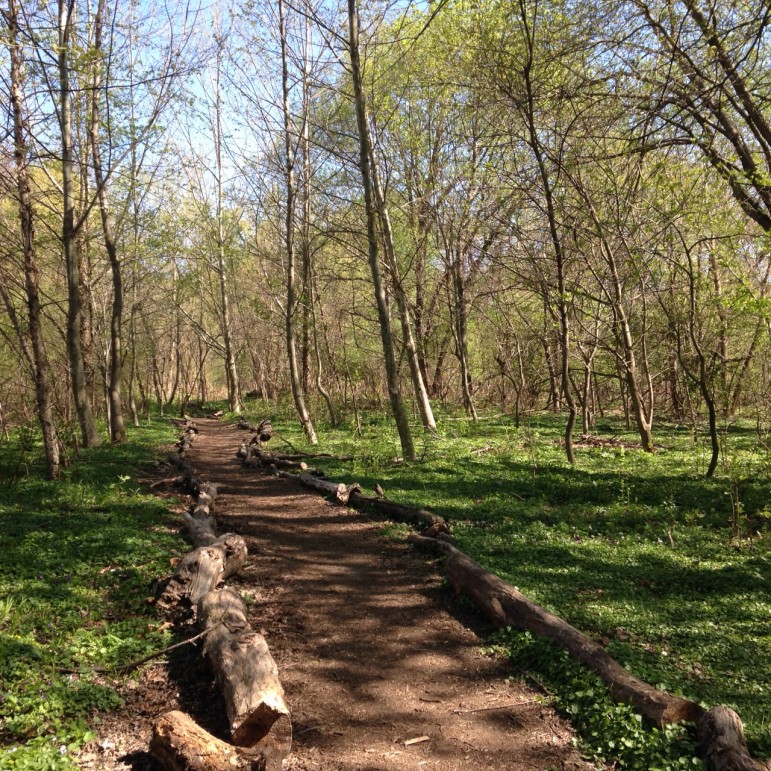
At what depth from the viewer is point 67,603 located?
4512 millimetres

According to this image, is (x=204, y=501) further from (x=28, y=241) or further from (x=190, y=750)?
(x=190, y=750)

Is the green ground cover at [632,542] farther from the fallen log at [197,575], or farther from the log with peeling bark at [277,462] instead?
the fallen log at [197,575]

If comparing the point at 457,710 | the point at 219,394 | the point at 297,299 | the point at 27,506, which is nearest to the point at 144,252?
the point at 297,299

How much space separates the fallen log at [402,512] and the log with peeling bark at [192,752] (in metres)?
4.15

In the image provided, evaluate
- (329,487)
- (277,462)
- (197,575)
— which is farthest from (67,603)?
(277,462)

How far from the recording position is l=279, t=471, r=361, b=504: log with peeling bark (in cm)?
888

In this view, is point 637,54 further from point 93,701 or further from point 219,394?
point 219,394

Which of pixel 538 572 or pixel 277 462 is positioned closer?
pixel 538 572

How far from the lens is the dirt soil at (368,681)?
3197 millimetres

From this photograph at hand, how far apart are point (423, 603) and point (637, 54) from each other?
9.69m

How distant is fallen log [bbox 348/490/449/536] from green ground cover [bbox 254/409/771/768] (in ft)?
1.05

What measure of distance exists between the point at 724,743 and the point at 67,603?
4.69 metres

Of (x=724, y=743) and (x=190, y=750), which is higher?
(x=190, y=750)

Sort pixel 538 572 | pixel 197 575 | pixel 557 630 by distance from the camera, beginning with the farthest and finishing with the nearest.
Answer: pixel 538 572 → pixel 197 575 → pixel 557 630
